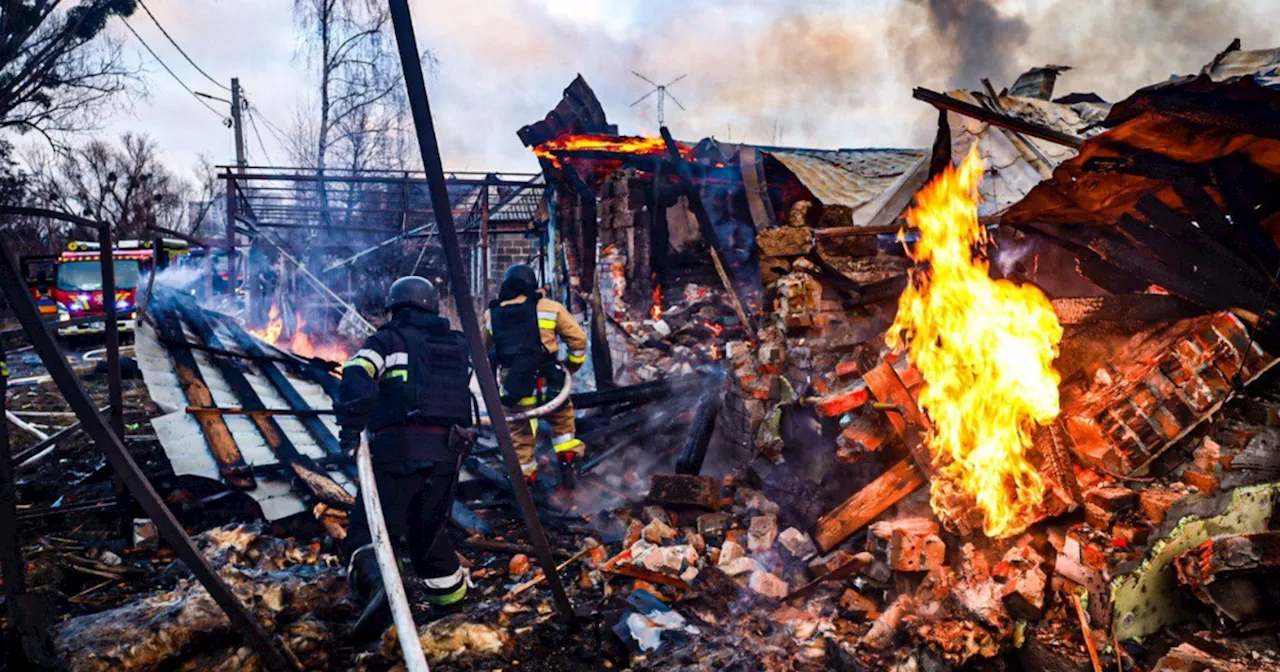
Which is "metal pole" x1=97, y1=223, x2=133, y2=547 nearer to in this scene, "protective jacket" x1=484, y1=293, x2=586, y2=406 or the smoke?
"protective jacket" x1=484, y1=293, x2=586, y2=406

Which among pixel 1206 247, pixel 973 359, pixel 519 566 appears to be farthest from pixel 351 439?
pixel 1206 247

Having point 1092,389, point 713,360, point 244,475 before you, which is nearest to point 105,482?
point 244,475

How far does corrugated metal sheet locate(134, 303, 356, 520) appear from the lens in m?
5.20

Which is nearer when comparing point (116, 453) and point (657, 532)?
point (116, 453)

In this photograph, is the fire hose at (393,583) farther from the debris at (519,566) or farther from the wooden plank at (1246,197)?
the wooden plank at (1246,197)

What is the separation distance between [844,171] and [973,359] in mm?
6016

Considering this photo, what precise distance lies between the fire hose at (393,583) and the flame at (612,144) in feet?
23.2

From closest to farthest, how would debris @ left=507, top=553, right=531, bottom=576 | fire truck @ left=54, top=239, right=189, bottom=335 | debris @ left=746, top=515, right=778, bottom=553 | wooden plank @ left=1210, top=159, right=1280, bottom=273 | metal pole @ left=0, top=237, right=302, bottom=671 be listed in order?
metal pole @ left=0, top=237, right=302, bottom=671
wooden plank @ left=1210, top=159, right=1280, bottom=273
debris @ left=746, top=515, right=778, bottom=553
debris @ left=507, top=553, right=531, bottom=576
fire truck @ left=54, top=239, right=189, bottom=335

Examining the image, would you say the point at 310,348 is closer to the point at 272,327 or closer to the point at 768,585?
the point at 272,327

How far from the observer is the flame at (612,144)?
31.1 feet

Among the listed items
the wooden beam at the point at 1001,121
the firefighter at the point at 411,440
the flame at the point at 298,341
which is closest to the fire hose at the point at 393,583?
the firefighter at the point at 411,440

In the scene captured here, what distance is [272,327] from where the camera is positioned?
15.0 meters

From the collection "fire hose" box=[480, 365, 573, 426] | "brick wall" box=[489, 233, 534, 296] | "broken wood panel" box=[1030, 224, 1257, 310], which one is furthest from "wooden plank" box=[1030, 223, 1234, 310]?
"brick wall" box=[489, 233, 534, 296]

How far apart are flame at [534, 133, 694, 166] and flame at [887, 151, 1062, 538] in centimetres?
508
